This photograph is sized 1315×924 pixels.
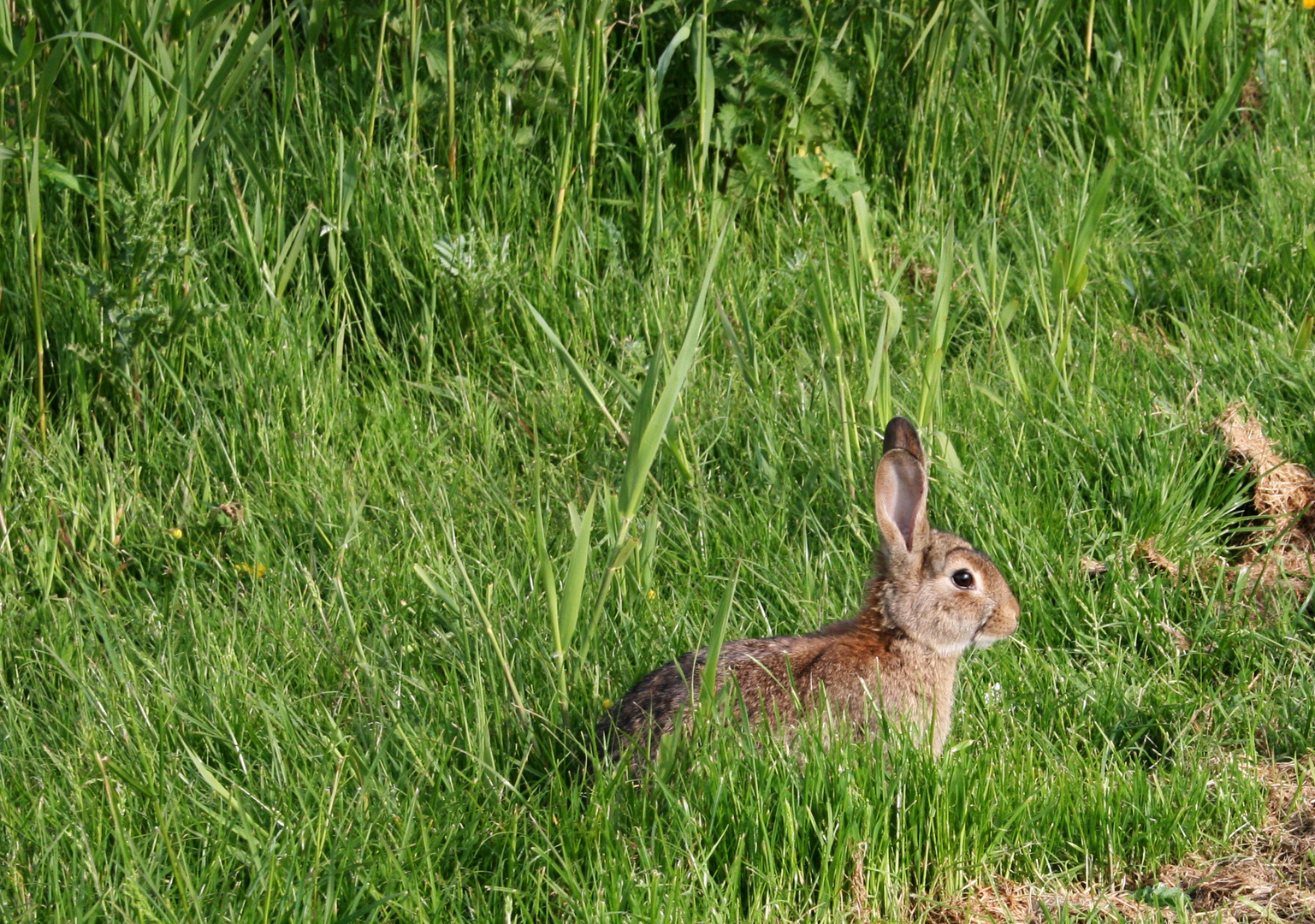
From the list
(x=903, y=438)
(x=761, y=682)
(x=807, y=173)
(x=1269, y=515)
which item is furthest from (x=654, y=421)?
(x=807, y=173)

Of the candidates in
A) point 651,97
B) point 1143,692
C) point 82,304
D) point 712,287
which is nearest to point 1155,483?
point 1143,692

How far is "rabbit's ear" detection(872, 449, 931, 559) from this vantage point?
3.57 meters

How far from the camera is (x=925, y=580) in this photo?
143 inches

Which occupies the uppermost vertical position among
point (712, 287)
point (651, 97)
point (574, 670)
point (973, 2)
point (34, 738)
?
point (973, 2)

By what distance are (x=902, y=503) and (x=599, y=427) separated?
1.20m

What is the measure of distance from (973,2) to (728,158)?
3.73 feet

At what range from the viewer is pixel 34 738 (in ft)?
10.7

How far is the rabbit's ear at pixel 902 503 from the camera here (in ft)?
11.7

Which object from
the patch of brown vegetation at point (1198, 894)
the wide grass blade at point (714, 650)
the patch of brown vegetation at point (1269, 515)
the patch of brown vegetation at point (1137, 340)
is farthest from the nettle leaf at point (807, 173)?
the patch of brown vegetation at point (1198, 894)

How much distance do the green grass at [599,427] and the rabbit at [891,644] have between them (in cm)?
12

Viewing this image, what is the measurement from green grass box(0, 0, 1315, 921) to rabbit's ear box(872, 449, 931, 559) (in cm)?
30

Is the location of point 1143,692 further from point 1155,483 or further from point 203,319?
point 203,319

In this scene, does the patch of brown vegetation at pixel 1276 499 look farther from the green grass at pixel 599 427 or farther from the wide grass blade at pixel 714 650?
the wide grass blade at pixel 714 650

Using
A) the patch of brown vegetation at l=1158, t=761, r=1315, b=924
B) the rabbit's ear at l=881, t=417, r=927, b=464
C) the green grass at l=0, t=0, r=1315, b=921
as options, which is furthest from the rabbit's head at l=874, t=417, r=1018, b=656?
→ the patch of brown vegetation at l=1158, t=761, r=1315, b=924
